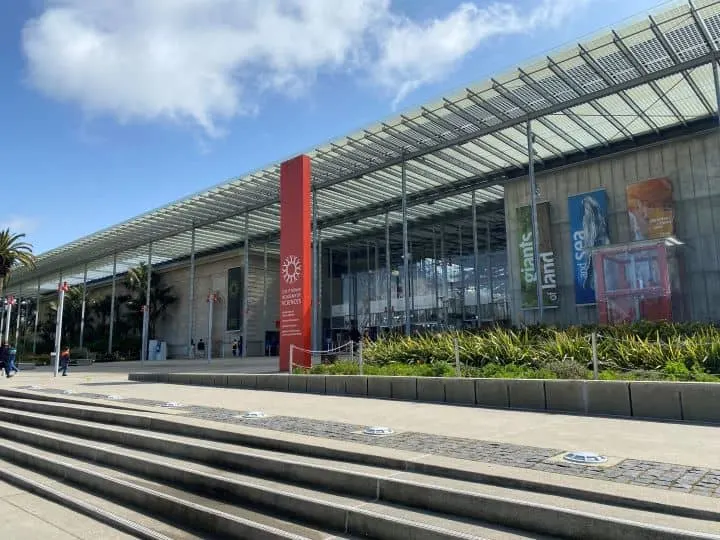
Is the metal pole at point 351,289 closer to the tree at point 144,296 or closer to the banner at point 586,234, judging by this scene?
the tree at point 144,296

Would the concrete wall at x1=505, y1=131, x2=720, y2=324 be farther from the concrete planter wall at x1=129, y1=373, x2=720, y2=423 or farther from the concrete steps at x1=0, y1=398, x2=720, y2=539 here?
the concrete steps at x1=0, y1=398, x2=720, y2=539

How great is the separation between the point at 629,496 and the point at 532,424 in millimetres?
3472

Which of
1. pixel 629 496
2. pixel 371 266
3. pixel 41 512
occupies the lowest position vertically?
pixel 41 512

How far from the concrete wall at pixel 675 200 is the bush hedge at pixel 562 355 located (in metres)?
8.19

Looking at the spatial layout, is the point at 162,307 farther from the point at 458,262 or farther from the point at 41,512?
the point at 41,512

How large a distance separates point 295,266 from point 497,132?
10137mm

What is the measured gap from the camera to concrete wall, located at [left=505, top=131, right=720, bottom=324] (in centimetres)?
2022

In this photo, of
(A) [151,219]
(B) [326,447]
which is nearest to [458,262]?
(A) [151,219]

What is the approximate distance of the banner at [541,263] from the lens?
24.2 metres

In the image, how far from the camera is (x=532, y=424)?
23.9ft

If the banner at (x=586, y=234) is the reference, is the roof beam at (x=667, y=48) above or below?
above

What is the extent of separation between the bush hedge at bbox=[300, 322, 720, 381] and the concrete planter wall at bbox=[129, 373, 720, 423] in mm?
763

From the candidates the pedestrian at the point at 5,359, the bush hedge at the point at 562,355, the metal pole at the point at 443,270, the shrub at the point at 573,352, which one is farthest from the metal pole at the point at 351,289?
the bush hedge at the point at 562,355

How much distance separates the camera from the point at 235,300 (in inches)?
1677
